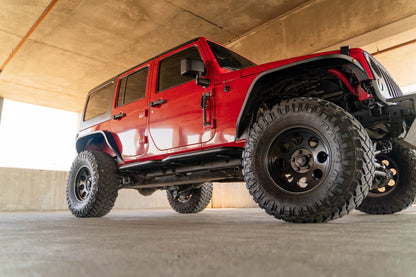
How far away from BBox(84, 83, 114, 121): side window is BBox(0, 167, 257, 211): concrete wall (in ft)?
19.2

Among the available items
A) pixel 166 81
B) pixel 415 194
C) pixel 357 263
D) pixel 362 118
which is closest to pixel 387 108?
pixel 362 118

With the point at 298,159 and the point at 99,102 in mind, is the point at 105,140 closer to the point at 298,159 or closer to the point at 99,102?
the point at 99,102

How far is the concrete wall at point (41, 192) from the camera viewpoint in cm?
944

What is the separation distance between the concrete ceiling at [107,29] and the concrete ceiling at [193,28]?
0.02 metres

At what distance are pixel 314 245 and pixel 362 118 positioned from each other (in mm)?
1848

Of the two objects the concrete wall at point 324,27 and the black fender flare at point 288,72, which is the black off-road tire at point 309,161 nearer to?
the black fender flare at point 288,72

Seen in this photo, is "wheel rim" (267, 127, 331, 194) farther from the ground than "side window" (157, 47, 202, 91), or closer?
closer

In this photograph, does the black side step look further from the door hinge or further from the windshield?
the windshield

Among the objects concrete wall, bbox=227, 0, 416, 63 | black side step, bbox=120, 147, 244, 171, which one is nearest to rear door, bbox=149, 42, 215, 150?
black side step, bbox=120, 147, 244, 171

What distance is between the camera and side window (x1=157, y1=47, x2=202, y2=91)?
3332mm

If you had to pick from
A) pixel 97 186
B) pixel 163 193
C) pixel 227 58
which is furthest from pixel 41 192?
pixel 227 58

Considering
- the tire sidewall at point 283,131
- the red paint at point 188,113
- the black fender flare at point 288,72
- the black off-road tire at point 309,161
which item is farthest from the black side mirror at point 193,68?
the tire sidewall at point 283,131

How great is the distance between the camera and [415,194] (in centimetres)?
327

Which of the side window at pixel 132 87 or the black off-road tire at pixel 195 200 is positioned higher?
the side window at pixel 132 87
